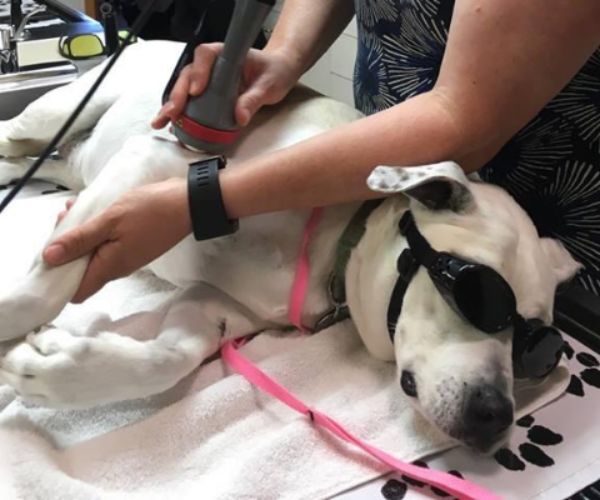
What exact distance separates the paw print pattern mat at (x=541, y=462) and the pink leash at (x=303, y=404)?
1 centimetres

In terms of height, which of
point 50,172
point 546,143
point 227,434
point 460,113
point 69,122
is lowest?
point 50,172

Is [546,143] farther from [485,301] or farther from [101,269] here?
[101,269]

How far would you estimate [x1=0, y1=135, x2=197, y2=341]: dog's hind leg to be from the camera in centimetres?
96

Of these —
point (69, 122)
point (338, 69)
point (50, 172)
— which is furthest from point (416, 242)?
point (338, 69)

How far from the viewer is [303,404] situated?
0.96 meters

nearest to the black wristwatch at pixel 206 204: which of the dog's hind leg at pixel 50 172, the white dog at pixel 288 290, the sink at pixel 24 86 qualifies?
the white dog at pixel 288 290

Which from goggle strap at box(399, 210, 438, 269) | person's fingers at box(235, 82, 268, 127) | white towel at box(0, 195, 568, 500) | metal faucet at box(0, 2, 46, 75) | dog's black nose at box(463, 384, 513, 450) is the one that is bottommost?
metal faucet at box(0, 2, 46, 75)

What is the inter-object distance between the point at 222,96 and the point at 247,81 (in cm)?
11

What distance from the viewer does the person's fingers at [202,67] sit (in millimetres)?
1129

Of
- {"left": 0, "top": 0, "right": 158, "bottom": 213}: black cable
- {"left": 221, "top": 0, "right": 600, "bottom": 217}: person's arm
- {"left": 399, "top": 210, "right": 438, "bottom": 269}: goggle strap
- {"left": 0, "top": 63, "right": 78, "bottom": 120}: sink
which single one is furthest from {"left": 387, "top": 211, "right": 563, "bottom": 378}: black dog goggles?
{"left": 0, "top": 63, "right": 78, "bottom": 120}: sink

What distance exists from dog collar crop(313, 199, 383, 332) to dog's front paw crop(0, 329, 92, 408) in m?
0.35

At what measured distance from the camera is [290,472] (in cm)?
87

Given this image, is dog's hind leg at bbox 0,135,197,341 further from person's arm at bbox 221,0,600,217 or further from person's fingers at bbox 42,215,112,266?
person's arm at bbox 221,0,600,217

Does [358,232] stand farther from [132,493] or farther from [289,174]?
[132,493]
